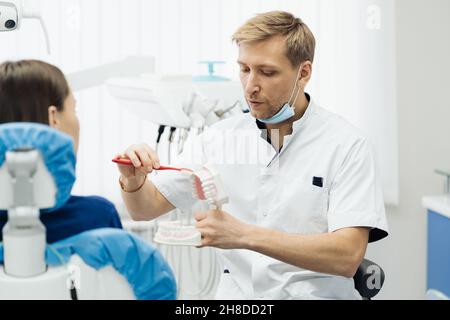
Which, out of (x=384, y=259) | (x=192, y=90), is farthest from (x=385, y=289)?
(x=192, y=90)

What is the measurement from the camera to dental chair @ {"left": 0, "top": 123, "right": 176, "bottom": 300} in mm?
771

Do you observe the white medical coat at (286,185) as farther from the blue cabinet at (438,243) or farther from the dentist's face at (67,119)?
the blue cabinet at (438,243)

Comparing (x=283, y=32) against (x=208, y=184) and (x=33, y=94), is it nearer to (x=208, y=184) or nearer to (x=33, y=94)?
(x=208, y=184)

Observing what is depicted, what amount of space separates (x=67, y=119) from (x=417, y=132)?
87.0 inches

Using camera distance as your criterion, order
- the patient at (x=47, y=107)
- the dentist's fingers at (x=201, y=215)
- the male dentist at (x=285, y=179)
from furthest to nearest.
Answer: the male dentist at (x=285, y=179) < the dentist's fingers at (x=201, y=215) < the patient at (x=47, y=107)

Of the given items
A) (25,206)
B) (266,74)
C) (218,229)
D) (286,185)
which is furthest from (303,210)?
(25,206)

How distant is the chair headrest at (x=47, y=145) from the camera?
0.77 meters

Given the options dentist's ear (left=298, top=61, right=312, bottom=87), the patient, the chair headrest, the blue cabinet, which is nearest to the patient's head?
the patient

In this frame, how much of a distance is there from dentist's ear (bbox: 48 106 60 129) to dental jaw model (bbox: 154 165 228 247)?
0.21 m

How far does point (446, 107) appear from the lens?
2.92 m

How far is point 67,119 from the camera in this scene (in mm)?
932

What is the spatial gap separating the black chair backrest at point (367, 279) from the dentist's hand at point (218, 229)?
1.60 feet

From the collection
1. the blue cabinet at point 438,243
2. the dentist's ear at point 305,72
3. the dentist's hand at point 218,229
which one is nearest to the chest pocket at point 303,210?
the dentist's ear at point 305,72
